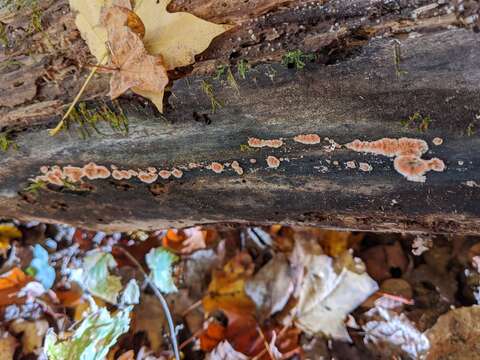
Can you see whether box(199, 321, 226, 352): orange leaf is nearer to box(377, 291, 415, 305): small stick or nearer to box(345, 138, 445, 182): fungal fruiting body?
box(377, 291, 415, 305): small stick

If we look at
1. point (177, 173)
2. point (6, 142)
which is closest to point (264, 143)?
point (177, 173)

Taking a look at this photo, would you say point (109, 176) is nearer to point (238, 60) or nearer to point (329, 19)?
point (238, 60)

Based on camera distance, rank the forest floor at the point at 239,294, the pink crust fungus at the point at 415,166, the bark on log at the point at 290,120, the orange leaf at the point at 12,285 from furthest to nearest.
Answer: the orange leaf at the point at 12,285
the forest floor at the point at 239,294
the pink crust fungus at the point at 415,166
the bark on log at the point at 290,120

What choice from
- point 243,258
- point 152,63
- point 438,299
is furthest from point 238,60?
point 438,299

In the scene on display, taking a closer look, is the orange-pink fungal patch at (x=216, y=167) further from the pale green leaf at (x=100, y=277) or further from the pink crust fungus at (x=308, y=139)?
the pale green leaf at (x=100, y=277)

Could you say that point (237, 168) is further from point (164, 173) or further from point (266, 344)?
point (266, 344)

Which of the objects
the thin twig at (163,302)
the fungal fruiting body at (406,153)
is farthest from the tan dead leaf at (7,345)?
the fungal fruiting body at (406,153)
